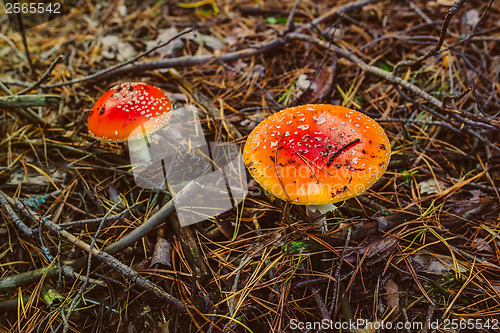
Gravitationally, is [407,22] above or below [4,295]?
above

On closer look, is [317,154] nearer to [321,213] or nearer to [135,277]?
[321,213]

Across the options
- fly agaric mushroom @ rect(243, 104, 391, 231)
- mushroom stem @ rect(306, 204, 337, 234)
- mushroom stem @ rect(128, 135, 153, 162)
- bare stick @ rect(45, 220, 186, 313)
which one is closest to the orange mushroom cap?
fly agaric mushroom @ rect(243, 104, 391, 231)

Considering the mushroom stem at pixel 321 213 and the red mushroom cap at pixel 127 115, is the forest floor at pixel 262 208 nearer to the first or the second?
the mushroom stem at pixel 321 213

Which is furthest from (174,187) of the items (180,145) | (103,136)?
(103,136)

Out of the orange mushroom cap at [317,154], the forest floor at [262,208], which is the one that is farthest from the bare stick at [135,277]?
the orange mushroom cap at [317,154]

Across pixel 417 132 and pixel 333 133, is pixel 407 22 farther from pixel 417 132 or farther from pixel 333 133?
pixel 333 133

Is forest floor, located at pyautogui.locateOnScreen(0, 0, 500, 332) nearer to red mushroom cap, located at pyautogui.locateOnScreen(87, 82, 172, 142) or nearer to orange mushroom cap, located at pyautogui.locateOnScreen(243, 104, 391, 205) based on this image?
red mushroom cap, located at pyautogui.locateOnScreen(87, 82, 172, 142)
